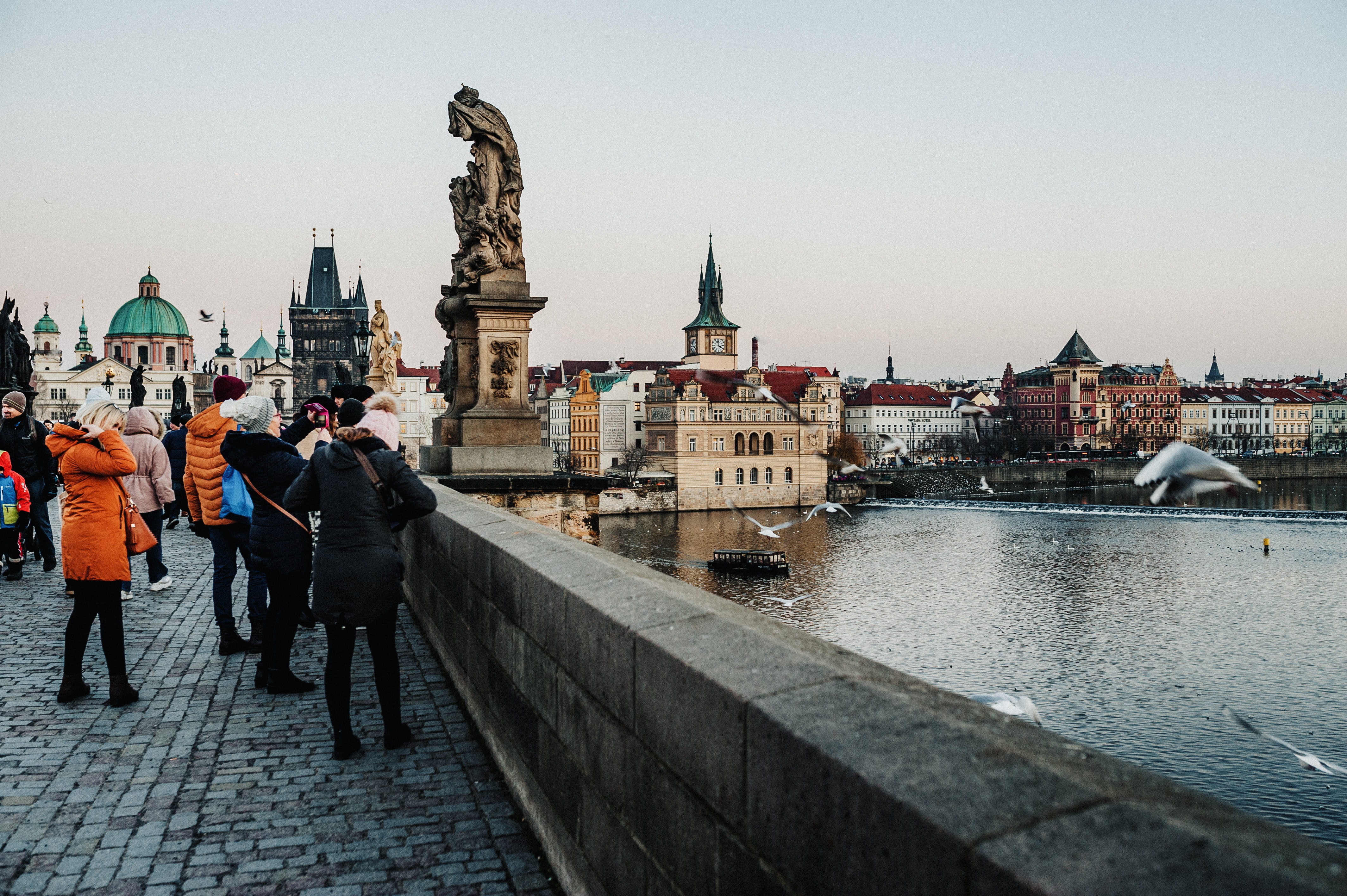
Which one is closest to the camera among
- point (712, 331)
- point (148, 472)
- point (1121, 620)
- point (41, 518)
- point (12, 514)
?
point (148, 472)

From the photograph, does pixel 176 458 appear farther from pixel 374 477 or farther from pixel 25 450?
pixel 374 477

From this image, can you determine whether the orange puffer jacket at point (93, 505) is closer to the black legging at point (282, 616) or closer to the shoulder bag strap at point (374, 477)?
the black legging at point (282, 616)

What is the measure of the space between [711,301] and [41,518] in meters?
120

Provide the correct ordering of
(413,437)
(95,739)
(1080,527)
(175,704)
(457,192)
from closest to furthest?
(95,739) → (175,704) → (457,192) → (1080,527) → (413,437)

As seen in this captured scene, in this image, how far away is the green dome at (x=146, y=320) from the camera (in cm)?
13012

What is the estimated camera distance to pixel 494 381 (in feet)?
35.1

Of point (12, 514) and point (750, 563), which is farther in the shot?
point (750, 563)

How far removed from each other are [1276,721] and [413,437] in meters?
92.8

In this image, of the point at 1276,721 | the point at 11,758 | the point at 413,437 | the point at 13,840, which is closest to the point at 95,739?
the point at 11,758

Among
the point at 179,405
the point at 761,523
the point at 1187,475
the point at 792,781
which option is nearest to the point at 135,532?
the point at 792,781

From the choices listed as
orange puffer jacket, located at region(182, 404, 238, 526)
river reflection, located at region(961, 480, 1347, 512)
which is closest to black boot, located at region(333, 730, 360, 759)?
orange puffer jacket, located at region(182, 404, 238, 526)

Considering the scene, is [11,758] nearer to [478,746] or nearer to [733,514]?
[478,746]

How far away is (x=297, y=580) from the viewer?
6.16 metres

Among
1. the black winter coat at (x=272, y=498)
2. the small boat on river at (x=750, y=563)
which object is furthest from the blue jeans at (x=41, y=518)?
the small boat on river at (x=750, y=563)
